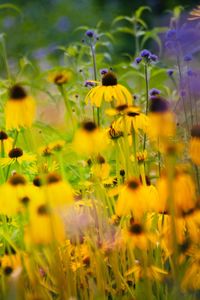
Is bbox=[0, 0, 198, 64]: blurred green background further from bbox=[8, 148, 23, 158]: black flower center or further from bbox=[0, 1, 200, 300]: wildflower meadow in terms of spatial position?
bbox=[0, 1, 200, 300]: wildflower meadow

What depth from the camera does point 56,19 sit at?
652 centimetres

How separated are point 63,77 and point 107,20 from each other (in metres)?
5.58

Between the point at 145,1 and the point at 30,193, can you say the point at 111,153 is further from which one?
the point at 145,1

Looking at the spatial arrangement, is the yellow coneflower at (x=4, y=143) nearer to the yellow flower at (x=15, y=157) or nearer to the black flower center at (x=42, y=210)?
the yellow flower at (x=15, y=157)

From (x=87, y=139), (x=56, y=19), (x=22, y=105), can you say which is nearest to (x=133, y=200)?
(x=87, y=139)

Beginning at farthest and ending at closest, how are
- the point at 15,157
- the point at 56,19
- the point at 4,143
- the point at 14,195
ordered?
1. the point at 56,19
2. the point at 4,143
3. the point at 15,157
4. the point at 14,195

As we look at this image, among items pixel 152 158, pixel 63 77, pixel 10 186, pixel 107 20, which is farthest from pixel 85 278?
pixel 107 20

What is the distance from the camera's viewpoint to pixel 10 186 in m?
1.40

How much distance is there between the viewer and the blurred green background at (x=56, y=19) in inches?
242

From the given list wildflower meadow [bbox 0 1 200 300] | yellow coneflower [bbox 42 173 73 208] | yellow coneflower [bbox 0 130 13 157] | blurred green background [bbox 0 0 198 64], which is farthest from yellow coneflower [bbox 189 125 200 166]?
blurred green background [bbox 0 0 198 64]

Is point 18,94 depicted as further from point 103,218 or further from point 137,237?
point 103,218

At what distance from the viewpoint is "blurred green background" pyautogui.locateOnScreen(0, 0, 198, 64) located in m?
6.14

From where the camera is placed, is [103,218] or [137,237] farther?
[103,218]

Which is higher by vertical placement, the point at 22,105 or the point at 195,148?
the point at 22,105
